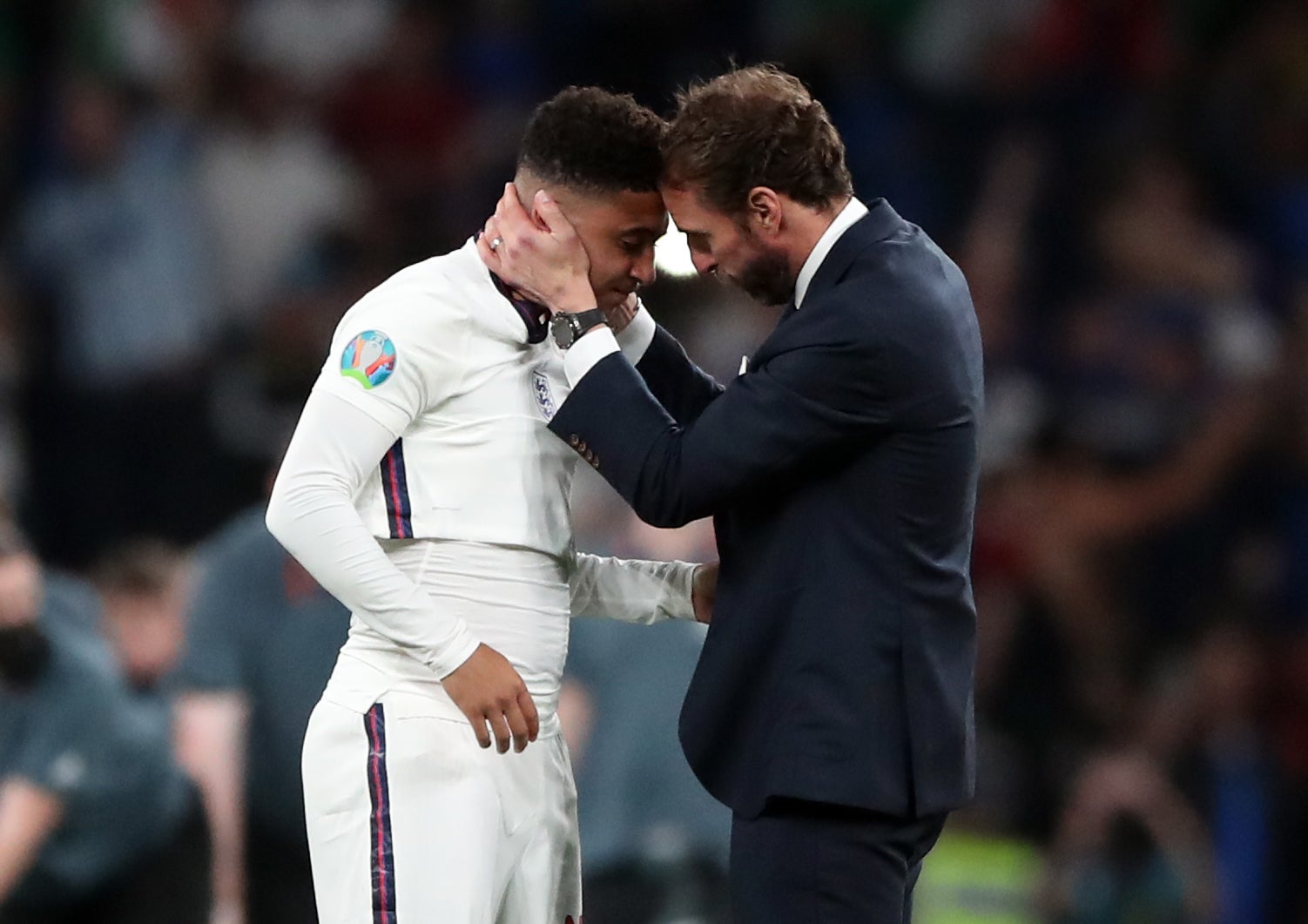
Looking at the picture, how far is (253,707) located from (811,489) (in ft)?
8.39

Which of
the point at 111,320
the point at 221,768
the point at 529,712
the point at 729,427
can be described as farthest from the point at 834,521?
the point at 111,320

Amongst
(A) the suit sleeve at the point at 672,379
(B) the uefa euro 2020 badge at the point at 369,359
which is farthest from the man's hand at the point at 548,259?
(A) the suit sleeve at the point at 672,379

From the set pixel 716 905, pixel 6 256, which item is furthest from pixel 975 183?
pixel 6 256

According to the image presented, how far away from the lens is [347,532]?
2514mm

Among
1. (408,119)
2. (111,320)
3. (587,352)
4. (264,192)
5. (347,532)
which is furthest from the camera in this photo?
(408,119)

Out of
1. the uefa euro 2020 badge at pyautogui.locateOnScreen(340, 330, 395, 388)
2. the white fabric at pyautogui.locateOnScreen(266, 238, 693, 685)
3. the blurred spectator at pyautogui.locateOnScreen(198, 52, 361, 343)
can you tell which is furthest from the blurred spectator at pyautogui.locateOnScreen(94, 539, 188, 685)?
the uefa euro 2020 badge at pyautogui.locateOnScreen(340, 330, 395, 388)

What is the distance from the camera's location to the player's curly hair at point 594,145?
2.68 m

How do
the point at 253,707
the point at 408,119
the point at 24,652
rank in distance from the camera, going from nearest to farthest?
the point at 24,652 < the point at 253,707 < the point at 408,119

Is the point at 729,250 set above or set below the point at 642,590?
above

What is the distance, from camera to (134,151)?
267 inches

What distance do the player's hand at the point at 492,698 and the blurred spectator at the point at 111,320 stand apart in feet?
12.9

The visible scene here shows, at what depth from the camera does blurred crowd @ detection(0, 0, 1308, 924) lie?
4.83 meters

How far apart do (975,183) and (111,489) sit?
2.96 m

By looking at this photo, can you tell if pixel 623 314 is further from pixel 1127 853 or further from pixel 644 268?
pixel 1127 853
